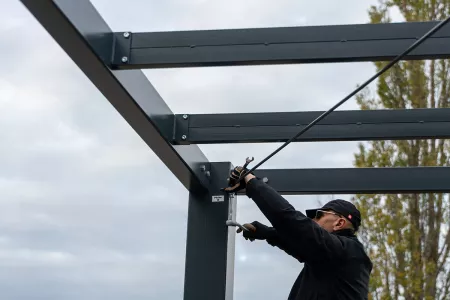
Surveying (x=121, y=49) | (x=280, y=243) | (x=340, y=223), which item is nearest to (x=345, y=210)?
(x=340, y=223)

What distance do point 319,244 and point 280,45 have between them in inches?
39.4

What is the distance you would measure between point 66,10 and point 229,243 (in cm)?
226

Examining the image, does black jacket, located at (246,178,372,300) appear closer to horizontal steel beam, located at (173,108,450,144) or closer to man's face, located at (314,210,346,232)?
man's face, located at (314,210,346,232)

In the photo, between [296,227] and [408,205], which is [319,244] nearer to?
[296,227]

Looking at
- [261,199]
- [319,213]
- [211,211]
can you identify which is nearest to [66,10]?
[261,199]

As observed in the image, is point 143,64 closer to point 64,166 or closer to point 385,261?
point 64,166

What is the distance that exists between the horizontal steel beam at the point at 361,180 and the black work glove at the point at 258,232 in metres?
1.02

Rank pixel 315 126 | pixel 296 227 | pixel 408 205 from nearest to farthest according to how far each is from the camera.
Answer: pixel 296 227
pixel 315 126
pixel 408 205

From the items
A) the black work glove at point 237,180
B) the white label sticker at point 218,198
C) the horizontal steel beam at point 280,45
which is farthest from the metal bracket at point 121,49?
the white label sticker at point 218,198

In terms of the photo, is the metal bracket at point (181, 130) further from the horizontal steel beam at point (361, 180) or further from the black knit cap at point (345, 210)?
the black knit cap at point (345, 210)

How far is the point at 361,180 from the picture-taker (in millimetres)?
5312

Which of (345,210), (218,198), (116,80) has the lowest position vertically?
(345,210)

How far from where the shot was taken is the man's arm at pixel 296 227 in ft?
12.1

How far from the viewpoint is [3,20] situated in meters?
4.16
